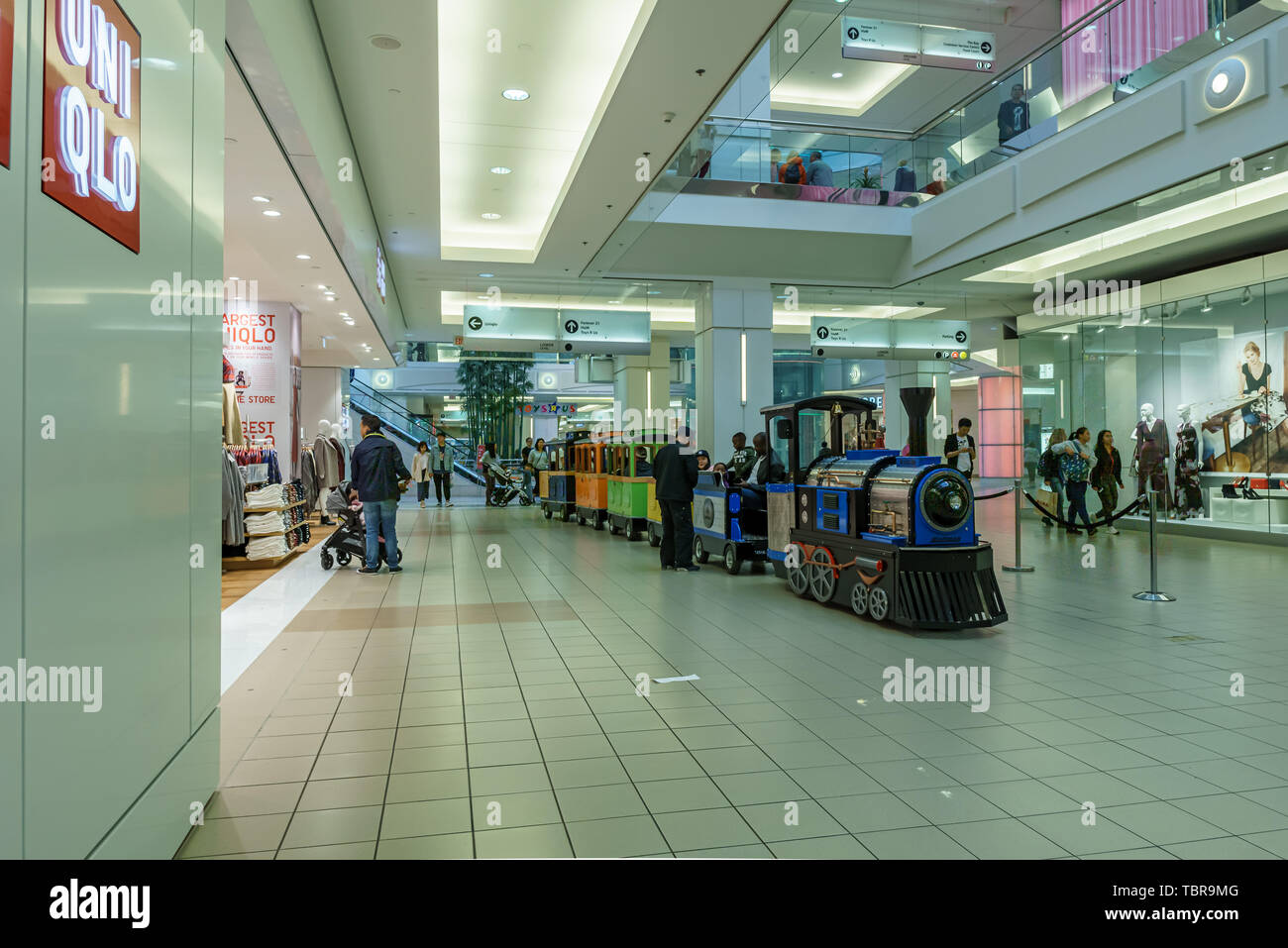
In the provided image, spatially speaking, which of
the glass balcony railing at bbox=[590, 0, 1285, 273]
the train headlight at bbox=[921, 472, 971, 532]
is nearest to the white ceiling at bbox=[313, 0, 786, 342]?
the glass balcony railing at bbox=[590, 0, 1285, 273]

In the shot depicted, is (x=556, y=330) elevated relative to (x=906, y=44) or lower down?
lower down

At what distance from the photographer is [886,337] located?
1566 cm

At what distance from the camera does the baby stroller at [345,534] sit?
29.8 ft

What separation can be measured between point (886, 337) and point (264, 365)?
425 inches

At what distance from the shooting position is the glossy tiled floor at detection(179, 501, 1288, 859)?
9.02 ft

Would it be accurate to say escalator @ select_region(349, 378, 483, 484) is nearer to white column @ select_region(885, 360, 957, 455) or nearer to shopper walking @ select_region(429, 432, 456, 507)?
shopper walking @ select_region(429, 432, 456, 507)

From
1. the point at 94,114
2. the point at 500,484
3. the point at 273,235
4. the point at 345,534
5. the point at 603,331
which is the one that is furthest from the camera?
the point at 500,484

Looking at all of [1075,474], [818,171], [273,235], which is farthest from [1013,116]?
[273,235]

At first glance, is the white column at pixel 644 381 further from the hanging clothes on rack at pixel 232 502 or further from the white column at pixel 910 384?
the hanging clothes on rack at pixel 232 502

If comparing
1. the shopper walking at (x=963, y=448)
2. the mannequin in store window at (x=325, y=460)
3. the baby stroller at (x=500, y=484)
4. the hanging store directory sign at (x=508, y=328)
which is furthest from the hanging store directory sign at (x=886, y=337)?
the mannequin in store window at (x=325, y=460)

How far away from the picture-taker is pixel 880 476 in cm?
639

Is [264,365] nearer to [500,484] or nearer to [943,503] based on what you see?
[500,484]

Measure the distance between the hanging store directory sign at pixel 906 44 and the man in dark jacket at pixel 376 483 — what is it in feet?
19.0

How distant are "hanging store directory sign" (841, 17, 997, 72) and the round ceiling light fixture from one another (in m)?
2.11
